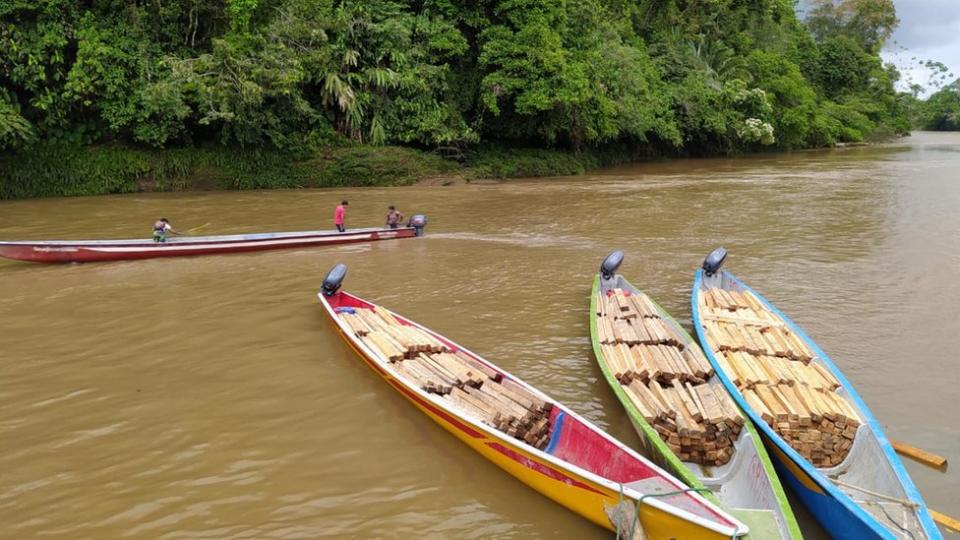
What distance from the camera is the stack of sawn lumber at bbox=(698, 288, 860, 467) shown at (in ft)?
16.3

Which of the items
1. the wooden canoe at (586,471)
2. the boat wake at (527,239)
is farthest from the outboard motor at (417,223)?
the wooden canoe at (586,471)

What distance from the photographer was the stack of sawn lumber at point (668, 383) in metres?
4.95

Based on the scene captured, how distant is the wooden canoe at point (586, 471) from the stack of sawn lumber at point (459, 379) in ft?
0.19

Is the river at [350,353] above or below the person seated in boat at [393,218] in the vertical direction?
below

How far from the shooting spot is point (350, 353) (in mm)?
7609

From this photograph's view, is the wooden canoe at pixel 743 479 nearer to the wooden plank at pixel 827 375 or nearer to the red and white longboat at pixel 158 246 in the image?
the wooden plank at pixel 827 375

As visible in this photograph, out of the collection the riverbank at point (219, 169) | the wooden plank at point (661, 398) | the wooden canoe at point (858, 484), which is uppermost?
the riverbank at point (219, 169)

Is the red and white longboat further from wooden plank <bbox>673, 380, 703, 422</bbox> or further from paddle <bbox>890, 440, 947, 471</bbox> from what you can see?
paddle <bbox>890, 440, 947, 471</bbox>

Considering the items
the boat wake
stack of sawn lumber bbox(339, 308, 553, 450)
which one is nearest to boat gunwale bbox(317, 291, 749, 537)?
stack of sawn lumber bbox(339, 308, 553, 450)

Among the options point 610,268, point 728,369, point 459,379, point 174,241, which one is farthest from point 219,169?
point 728,369

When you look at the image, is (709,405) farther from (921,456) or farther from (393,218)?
(393,218)

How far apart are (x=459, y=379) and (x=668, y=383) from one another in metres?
1.96

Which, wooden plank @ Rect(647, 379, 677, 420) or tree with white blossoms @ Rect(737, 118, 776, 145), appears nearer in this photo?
wooden plank @ Rect(647, 379, 677, 420)

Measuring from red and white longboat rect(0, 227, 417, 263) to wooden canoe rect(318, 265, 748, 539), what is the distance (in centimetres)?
758
